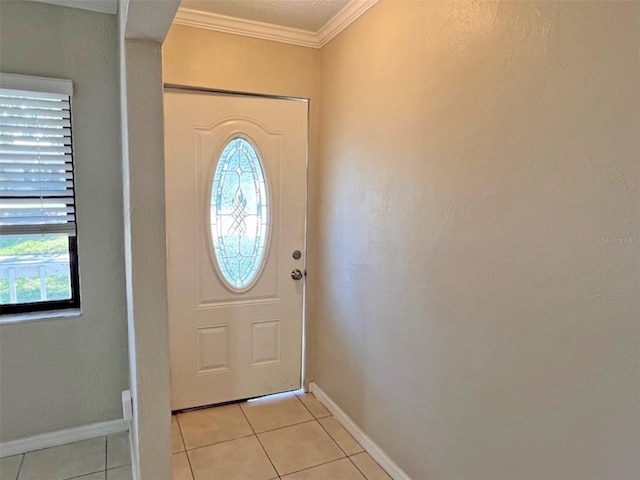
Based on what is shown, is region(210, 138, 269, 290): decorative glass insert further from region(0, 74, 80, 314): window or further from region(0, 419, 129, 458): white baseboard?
region(0, 419, 129, 458): white baseboard

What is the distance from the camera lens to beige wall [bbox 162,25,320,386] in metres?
2.33

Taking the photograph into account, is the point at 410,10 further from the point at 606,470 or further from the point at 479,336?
the point at 606,470

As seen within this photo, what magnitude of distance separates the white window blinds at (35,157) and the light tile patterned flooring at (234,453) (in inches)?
46.3

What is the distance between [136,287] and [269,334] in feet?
4.61

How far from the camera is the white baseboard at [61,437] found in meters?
2.15

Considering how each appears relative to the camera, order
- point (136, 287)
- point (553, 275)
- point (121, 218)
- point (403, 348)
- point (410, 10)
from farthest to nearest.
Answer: point (121, 218) < point (403, 348) < point (410, 10) < point (136, 287) < point (553, 275)

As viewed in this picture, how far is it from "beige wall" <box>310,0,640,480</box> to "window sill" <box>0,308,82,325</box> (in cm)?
157

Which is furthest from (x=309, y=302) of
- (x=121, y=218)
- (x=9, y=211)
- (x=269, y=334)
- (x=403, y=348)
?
(x=9, y=211)

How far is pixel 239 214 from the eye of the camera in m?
2.62

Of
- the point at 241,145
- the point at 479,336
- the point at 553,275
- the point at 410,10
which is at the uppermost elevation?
the point at 410,10

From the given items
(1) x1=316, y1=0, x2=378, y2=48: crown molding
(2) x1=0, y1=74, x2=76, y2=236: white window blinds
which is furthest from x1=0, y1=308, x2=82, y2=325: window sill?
(1) x1=316, y1=0, x2=378, y2=48: crown molding

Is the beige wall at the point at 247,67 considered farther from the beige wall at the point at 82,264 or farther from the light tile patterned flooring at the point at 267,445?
the light tile patterned flooring at the point at 267,445

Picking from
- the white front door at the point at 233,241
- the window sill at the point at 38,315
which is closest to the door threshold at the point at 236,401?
the white front door at the point at 233,241

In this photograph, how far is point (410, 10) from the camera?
183 centimetres
